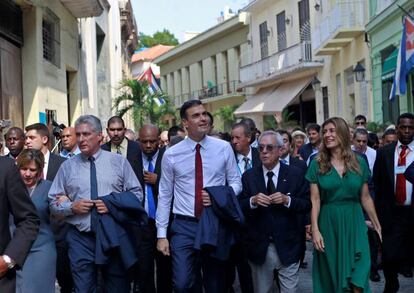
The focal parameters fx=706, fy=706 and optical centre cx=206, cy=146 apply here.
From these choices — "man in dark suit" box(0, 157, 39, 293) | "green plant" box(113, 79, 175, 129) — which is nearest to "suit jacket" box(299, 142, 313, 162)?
"man in dark suit" box(0, 157, 39, 293)

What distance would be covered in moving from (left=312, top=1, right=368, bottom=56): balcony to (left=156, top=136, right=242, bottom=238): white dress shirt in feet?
55.8

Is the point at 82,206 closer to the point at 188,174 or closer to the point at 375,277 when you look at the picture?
the point at 188,174

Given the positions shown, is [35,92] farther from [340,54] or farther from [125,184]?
[340,54]

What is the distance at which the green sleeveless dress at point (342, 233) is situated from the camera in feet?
20.1

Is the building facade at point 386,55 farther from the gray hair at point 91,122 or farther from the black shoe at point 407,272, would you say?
the gray hair at point 91,122

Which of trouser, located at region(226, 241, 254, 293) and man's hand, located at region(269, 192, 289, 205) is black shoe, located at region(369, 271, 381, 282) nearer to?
trouser, located at region(226, 241, 254, 293)

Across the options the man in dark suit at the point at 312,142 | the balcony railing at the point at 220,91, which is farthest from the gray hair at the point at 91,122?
the balcony railing at the point at 220,91

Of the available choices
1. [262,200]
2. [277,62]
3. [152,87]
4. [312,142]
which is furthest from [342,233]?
[277,62]

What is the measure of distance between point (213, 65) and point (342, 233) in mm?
36477

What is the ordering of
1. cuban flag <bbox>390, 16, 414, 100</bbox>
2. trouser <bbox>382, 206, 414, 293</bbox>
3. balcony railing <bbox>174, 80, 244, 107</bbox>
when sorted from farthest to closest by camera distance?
balcony railing <bbox>174, 80, 244, 107</bbox> < cuban flag <bbox>390, 16, 414, 100</bbox> < trouser <bbox>382, 206, 414, 293</bbox>

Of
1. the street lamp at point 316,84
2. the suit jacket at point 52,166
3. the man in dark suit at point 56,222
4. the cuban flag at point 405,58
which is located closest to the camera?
the man in dark suit at point 56,222

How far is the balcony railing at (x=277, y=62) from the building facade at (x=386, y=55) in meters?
7.21

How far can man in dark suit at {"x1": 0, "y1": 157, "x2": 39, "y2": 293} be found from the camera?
4141mm

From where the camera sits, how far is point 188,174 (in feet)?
20.7
